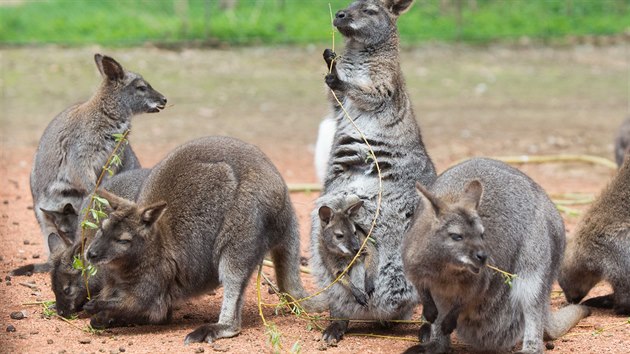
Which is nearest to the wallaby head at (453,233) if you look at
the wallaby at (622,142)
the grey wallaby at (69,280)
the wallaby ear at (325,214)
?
the wallaby ear at (325,214)

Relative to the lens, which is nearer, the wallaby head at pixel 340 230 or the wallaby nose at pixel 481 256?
the wallaby nose at pixel 481 256

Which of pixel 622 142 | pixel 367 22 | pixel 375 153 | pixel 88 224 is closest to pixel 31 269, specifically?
pixel 88 224

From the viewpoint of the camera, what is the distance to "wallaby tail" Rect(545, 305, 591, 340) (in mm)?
6664

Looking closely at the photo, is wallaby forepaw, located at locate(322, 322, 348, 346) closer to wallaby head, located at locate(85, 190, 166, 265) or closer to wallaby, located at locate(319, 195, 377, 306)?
wallaby, located at locate(319, 195, 377, 306)

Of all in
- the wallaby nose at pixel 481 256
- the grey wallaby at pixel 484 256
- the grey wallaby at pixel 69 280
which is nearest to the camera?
the wallaby nose at pixel 481 256

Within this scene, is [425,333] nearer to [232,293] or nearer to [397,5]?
[232,293]

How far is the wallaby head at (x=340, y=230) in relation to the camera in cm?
665

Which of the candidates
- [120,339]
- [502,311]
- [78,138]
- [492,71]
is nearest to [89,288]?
[120,339]

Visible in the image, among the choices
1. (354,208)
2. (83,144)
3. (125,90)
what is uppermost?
(125,90)

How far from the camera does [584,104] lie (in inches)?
637

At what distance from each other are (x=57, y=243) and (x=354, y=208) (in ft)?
6.62

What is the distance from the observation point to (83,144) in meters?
8.05

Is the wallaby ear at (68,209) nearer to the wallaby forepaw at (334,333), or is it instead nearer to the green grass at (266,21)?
the wallaby forepaw at (334,333)

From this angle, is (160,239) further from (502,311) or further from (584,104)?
(584,104)
